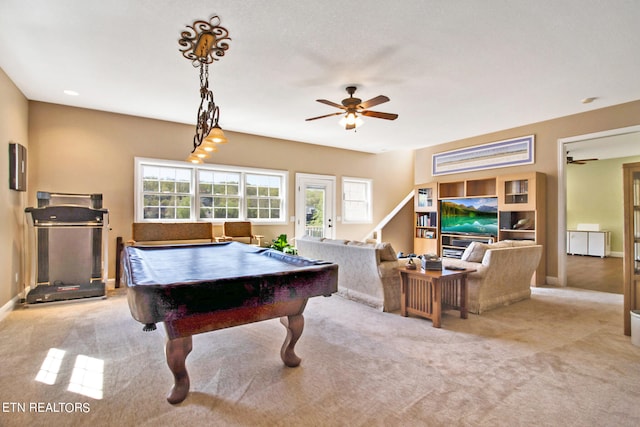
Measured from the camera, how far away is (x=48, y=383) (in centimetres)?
221

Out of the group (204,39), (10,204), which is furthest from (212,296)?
(10,204)

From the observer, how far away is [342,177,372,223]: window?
26.7ft

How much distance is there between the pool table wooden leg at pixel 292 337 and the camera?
7.84 ft

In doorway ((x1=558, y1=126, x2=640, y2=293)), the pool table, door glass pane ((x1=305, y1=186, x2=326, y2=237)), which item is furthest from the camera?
door glass pane ((x1=305, y1=186, x2=326, y2=237))

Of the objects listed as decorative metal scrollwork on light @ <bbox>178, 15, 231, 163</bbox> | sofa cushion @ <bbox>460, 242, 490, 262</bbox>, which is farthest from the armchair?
sofa cushion @ <bbox>460, 242, 490, 262</bbox>

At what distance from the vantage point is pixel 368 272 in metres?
3.91

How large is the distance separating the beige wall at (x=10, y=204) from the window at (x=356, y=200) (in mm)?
5893

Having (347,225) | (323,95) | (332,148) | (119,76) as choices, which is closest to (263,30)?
(323,95)

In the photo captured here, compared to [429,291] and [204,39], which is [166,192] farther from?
[429,291]

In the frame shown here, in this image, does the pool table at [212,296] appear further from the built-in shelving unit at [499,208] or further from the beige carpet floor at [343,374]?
the built-in shelving unit at [499,208]

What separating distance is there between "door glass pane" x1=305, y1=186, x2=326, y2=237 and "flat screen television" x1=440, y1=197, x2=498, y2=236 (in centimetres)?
268

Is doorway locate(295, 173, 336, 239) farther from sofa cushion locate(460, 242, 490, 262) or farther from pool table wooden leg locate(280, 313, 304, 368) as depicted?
pool table wooden leg locate(280, 313, 304, 368)

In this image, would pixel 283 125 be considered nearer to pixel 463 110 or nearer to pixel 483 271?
pixel 463 110

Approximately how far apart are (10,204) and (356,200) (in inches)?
254
